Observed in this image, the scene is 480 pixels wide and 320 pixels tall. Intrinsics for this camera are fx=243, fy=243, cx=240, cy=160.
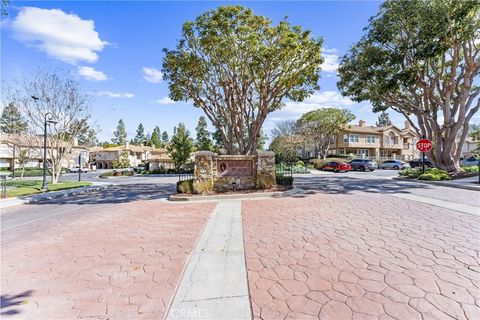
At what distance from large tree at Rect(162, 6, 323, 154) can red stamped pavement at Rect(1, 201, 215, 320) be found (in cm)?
988

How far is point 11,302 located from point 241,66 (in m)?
13.8

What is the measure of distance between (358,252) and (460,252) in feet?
5.87

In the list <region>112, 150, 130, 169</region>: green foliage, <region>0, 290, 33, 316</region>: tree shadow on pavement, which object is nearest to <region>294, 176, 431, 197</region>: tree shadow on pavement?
<region>0, 290, 33, 316</region>: tree shadow on pavement

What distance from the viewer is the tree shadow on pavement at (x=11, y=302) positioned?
3.10m

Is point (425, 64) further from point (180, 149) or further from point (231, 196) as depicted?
point (180, 149)

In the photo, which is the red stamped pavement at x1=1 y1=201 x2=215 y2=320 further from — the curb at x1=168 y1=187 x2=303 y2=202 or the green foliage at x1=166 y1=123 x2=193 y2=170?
the green foliage at x1=166 y1=123 x2=193 y2=170

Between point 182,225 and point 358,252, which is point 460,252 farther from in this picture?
point 182,225

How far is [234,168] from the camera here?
12.6m

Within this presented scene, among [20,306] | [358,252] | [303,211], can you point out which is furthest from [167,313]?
[303,211]

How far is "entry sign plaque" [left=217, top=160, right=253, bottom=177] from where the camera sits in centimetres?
1250

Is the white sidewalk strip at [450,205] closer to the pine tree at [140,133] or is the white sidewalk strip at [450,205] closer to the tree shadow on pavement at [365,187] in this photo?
the tree shadow on pavement at [365,187]

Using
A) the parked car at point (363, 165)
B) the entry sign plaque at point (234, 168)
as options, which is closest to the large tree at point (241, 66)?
the entry sign plaque at point (234, 168)

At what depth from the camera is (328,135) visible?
44594 mm

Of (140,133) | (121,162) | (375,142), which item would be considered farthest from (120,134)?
(375,142)
